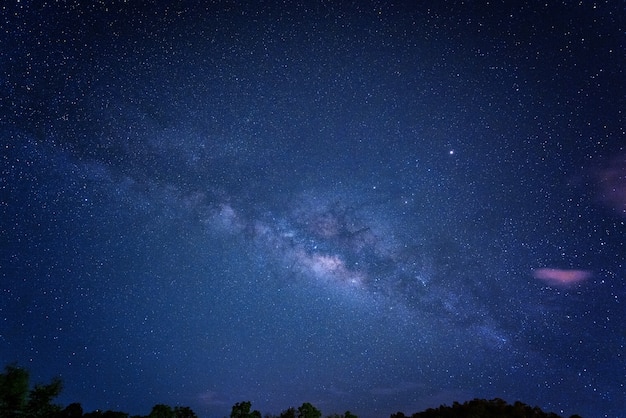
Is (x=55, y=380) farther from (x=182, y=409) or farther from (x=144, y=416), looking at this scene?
(x=182, y=409)

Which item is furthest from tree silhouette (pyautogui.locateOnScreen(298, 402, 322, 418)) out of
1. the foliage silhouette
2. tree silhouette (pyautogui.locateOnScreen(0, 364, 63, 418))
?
tree silhouette (pyautogui.locateOnScreen(0, 364, 63, 418))

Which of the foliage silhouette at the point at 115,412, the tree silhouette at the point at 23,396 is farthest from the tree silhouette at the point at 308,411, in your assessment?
the tree silhouette at the point at 23,396

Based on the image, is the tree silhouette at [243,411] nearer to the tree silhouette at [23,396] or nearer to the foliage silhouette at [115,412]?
the foliage silhouette at [115,412]

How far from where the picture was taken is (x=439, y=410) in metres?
29.8

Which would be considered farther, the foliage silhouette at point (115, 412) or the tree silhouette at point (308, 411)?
the tree silhouette at point (308, 411)

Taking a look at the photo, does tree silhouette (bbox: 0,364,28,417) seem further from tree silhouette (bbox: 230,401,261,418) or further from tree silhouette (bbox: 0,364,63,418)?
tree silhouette (bbox: 230,401,261,418)

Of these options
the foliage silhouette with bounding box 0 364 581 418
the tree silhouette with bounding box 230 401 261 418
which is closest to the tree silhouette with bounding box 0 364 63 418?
the foliage silhouette with bounding box 0 364 581 418

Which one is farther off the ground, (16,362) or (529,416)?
(16,362)

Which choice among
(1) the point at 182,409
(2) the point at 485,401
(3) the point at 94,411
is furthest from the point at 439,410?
(3) the point at 94,411

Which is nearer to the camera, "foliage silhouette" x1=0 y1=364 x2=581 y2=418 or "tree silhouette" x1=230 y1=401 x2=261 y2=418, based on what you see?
"foliage silhouette" x1=0 y1=364 x2=581 y2=418

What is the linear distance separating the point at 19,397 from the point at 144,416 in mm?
9542

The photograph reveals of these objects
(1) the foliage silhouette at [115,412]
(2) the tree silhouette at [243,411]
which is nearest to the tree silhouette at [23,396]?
(1) the foliage silhouette at [115,412]

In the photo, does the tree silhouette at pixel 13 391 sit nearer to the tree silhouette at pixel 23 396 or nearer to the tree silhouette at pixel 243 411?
the tree silhouette at pixel 23 396

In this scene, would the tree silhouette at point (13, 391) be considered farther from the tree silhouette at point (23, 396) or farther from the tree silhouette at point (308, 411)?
the tree silhouette at point (308, 411)
